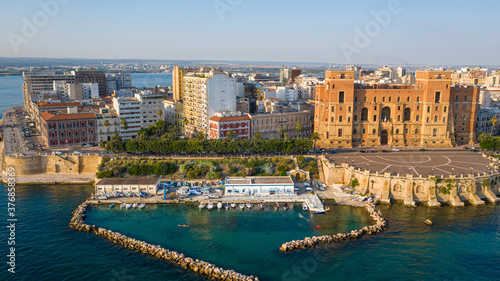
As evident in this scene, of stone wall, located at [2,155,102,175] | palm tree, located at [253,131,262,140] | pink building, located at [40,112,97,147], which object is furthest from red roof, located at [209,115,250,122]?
pink building, located at [40,112,97,147]

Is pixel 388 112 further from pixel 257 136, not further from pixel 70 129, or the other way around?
pixel 70 129

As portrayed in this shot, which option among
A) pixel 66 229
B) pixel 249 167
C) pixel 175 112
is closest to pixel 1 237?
pixel 66 229

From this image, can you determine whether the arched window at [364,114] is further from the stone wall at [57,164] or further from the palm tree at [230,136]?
the stone wall at [57,164]

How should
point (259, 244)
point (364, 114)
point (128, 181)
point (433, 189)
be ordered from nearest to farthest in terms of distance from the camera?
point (259, 244) < point (433, 189) < point (128, 181) < point (364, 114)

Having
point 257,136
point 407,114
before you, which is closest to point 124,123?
point 257,136

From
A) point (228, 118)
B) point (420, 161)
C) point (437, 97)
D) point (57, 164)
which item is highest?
point (437, 97)

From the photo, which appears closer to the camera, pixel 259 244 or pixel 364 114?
pixel 259 244
